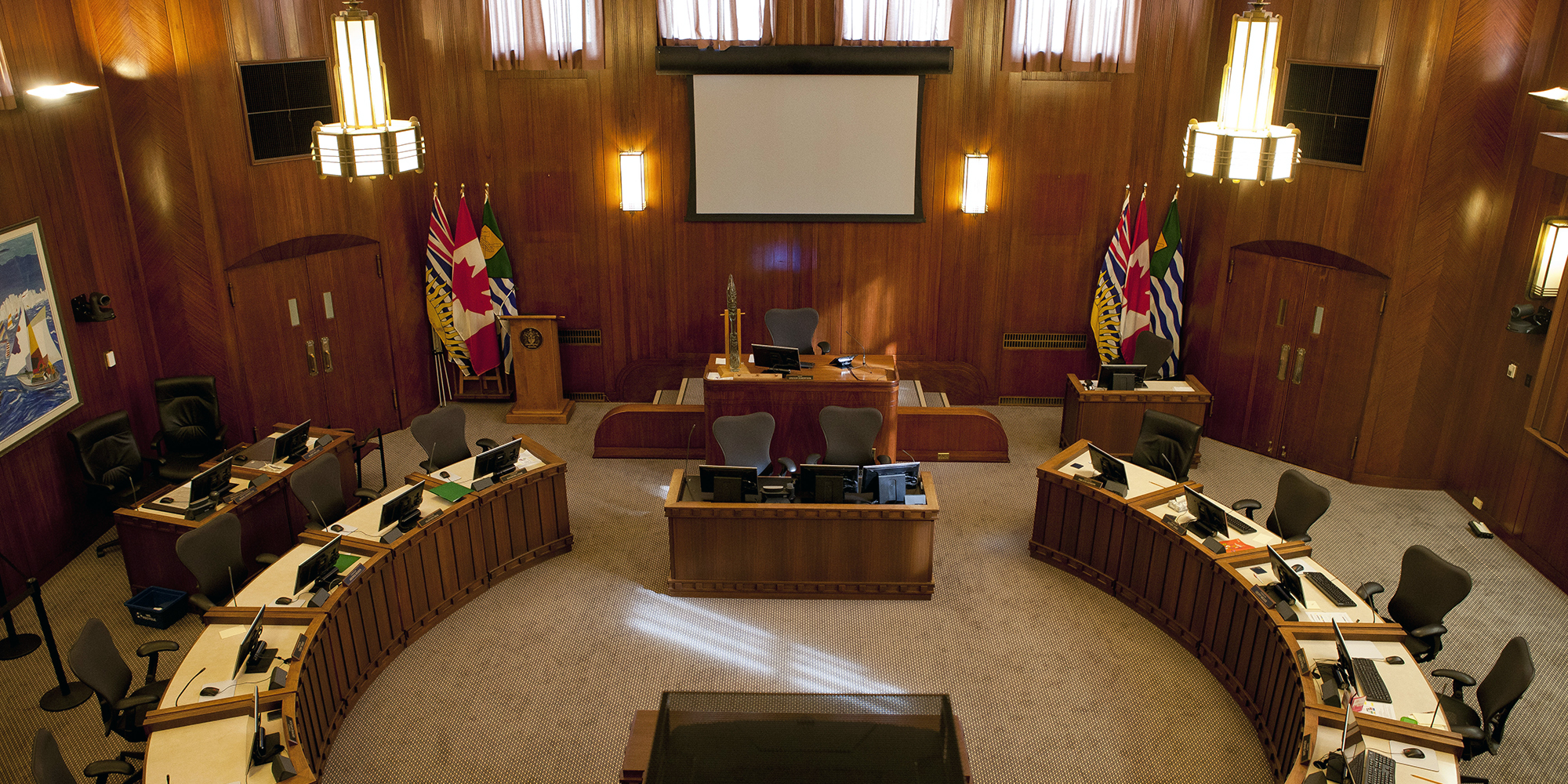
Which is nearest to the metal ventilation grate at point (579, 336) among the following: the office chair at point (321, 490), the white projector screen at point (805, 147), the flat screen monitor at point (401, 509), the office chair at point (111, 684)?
the white projector screen at point (805, 147)

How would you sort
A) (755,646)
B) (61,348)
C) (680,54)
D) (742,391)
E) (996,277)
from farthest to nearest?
(996,277) < (680,54) < (742,391) < (61,348) < (755,646)

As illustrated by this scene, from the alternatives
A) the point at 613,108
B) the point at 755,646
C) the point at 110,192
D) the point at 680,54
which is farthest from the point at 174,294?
the point at 755,646

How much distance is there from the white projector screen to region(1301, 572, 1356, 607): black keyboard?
535cm

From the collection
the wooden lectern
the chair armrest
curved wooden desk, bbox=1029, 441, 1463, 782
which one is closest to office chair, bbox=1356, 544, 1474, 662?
curved wooden desk, bbox=1029, 441, 1463, 782

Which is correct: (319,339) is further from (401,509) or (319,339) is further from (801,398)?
(801,398)

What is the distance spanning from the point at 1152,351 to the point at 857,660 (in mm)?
4891

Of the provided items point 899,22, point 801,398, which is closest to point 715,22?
point 899,22

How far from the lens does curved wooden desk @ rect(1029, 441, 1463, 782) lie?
16.5 ft

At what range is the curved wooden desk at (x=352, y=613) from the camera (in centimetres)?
484

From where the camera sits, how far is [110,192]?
796cm

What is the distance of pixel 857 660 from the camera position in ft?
22.1

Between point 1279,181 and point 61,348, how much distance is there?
33.1 ft

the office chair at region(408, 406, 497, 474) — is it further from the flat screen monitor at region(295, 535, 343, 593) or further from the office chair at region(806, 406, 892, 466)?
the office chair at region(806, 406, 892, 466)

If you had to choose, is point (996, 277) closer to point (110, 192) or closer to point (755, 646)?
point (755, 646)
